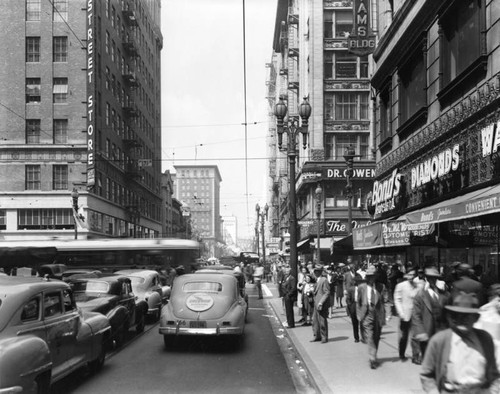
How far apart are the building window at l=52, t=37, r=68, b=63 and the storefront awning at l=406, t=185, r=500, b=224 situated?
40230 millimetres

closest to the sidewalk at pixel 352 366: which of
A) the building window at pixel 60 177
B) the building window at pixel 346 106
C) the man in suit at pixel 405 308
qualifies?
the man in suit at pixel 405 308

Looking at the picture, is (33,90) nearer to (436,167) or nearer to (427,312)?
(436,167)

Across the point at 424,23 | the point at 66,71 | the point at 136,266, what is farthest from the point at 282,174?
the point at 424,23

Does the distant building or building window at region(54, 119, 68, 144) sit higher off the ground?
building window at region(54, 119, 68, 144)

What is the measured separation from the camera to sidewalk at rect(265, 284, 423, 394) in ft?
27.4

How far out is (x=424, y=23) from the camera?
701 inches

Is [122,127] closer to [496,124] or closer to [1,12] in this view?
[1,12]

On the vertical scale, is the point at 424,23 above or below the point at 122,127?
below

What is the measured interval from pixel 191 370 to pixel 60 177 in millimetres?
39296

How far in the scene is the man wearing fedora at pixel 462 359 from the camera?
421 centimetres

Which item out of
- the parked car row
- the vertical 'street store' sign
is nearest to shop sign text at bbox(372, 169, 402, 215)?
the parked car row

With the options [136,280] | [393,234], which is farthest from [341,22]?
[136,280]

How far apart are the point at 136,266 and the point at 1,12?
26875mm

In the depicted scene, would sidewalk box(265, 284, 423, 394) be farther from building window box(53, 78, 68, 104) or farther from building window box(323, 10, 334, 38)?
building window box(323, 10, 334, 38)
